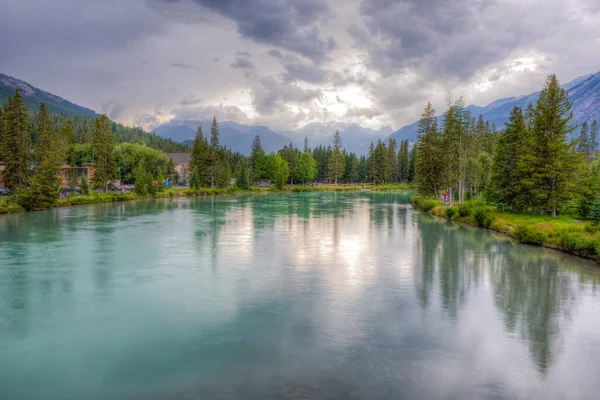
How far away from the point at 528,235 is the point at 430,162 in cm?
2981

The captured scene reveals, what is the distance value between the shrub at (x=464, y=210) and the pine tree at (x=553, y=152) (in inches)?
286

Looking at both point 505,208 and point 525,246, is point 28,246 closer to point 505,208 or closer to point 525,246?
point 525,246

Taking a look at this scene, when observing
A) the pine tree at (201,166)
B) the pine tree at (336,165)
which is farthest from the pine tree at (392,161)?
the pine tree at (201,166)

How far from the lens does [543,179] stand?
37.6 m

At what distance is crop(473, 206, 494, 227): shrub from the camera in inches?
1526

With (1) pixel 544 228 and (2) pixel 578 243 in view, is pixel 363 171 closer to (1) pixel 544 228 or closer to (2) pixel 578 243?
(1) pixel 544 228

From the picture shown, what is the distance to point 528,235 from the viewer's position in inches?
1186

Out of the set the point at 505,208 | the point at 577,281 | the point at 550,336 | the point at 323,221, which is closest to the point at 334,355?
the point at 550,336

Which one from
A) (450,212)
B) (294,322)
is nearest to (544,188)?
(450,212)

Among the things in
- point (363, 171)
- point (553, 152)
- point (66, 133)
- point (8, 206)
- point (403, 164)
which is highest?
point (66, 133)

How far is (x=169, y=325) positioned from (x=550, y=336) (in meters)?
13.1

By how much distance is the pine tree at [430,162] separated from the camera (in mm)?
58000

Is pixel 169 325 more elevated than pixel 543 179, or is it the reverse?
pixel 543 179

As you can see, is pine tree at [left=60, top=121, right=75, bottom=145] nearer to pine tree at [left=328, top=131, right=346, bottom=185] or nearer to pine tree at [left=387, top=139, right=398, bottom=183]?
pine tree at [left=328, top=131, right=346, bottom=185]
